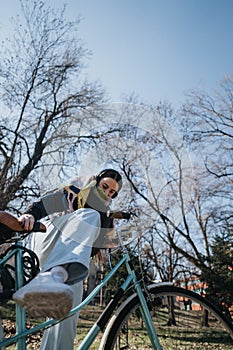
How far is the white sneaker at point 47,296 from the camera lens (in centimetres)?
123

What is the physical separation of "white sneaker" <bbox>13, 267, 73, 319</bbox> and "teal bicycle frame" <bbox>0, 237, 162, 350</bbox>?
0.17 m

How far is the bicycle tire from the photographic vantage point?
171 centimetres

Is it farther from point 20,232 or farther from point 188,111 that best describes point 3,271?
point 188,111

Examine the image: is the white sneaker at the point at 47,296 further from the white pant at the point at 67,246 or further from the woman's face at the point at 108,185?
the woman's face at the point at 108,185

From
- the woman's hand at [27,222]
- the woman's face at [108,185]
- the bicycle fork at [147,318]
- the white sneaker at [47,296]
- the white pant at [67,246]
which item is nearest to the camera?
the white sneaker at [47,296]

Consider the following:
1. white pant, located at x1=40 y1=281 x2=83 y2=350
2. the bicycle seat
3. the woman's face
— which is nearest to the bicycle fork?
white pant, located at x1=40 y1=281 x2=83 y2=350

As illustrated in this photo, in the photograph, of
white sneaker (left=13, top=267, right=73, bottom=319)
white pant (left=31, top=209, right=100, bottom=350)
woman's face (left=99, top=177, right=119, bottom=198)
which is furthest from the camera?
woman's face (left=99, top=177, right=119, bottom=198)

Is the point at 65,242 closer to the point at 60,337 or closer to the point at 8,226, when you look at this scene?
the point at 8,226

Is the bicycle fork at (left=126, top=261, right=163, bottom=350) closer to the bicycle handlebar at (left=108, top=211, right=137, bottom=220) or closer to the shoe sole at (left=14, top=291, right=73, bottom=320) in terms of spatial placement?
the bicycle handlebar at (left=108, top=211, right=137, bottom=220)

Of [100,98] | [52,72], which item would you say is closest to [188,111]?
[100,98]

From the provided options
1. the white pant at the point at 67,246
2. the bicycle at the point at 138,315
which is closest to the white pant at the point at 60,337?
the white pant at the point at 67,246

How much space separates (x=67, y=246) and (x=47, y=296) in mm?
240

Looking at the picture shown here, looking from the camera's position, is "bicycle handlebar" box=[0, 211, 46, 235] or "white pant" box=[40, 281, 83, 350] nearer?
"bicycle handlebar" box=[0, 211, 46, 235]

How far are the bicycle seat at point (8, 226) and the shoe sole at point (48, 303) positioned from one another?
1.05 ft
